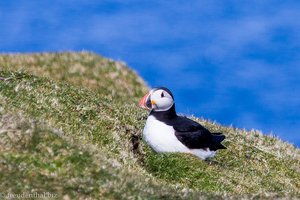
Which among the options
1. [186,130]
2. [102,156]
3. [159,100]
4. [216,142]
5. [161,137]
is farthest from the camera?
[216,142]

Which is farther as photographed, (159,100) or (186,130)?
(159,100)

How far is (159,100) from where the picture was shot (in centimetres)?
2300

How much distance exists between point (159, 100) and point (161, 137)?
1.21 m

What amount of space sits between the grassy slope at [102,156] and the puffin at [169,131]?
34cm

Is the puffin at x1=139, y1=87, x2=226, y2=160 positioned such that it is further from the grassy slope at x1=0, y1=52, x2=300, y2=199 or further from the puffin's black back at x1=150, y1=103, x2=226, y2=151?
the grassy slope at x1=0, y1=52, x2=300, y2=199

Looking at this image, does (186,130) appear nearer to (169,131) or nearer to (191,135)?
(191,135)

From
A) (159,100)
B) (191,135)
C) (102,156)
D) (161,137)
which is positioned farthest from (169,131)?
(102,156)

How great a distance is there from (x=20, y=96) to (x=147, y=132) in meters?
4.00

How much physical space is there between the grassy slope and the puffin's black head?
57.1 inches

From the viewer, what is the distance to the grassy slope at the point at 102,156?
1587 cm

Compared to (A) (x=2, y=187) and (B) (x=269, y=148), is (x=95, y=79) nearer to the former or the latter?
(B) (x=269, y=148)

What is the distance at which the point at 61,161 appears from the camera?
16453 mm

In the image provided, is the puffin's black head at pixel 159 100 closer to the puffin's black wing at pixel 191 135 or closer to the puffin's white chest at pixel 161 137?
the puffin's white chest at pixel 161 137

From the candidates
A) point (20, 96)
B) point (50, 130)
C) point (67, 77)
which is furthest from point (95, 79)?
point (50, 130)
